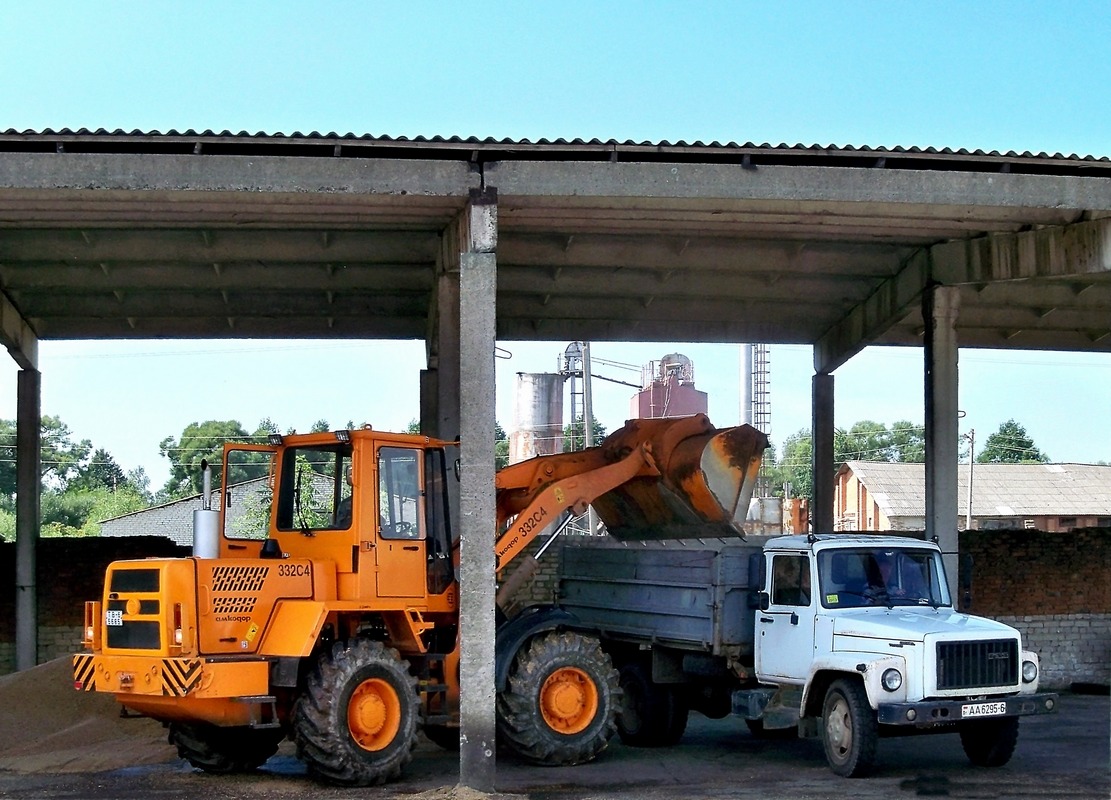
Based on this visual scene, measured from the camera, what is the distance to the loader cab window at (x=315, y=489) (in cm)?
1164

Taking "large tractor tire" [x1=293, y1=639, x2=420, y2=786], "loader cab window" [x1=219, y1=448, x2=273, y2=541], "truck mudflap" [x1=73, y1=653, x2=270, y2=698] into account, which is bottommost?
"large tractor tire" [x1=293, y1=639, x2=420, y2=786]

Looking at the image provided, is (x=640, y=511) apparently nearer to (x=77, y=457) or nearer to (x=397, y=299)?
(x=397, y=299)

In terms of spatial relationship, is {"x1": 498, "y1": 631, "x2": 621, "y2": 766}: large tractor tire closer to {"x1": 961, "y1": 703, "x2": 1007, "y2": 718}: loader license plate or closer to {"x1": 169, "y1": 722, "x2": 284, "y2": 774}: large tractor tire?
{"x1": 169, "y1": 722, "x2": 284, "y2": 774}: large tractor tire

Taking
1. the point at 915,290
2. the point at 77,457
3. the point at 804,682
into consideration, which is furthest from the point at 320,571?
the point at 77,457

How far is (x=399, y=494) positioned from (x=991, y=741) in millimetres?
5752

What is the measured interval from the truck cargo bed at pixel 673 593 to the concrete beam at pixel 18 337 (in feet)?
28.5

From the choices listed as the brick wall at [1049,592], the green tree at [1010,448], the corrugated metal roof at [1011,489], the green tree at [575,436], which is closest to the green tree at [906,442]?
the green tree at [1010,448]

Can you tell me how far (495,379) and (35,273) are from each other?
8301mm

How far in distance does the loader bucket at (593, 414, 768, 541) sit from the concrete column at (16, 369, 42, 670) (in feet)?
31.9

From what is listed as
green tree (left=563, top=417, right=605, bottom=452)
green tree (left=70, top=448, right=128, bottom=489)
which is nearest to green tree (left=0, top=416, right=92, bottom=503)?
green tree (left=70, top=448, right=128, bottom=489)

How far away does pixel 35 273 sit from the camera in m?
16.8

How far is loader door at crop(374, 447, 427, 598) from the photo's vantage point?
1160 centimetres

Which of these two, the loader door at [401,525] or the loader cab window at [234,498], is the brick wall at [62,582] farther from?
the loader door at [401,525]

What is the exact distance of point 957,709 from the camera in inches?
425
